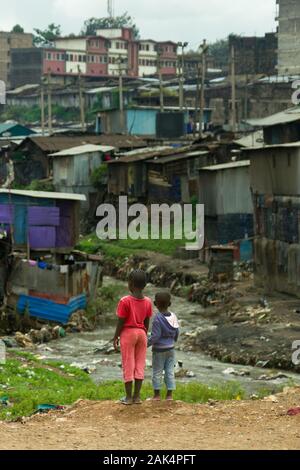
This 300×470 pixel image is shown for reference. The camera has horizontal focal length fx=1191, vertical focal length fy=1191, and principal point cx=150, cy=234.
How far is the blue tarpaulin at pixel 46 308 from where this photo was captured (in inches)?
1051

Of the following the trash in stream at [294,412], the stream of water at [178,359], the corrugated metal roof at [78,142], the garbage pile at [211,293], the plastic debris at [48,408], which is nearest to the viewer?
the trash in stream at [294,412]

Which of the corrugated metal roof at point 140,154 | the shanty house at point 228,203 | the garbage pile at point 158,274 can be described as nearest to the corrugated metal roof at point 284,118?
the shanty house at point 228,203

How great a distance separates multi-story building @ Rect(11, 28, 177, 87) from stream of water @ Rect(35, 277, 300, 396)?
2590 inches

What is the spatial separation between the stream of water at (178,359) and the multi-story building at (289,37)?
43.0m

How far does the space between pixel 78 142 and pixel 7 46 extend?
4883 centimetres

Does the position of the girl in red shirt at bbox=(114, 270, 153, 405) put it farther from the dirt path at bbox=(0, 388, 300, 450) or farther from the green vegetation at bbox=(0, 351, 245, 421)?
the green vegetation at bbox=(0, 351, 245, 421)

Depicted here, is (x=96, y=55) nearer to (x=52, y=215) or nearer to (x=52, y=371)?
(x=52, y=215)

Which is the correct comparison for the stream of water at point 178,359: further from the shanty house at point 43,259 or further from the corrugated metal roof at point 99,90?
the corrugated metal roof at point 99,90

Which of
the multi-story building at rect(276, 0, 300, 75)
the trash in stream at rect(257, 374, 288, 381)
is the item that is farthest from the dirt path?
the multi-story building at rect(276, 0, 300, 75)

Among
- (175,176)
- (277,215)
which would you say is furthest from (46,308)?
(175,176)

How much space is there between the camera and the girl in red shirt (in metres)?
11.4

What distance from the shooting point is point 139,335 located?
11.4 meters

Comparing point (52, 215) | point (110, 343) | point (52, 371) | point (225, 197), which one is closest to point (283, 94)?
point (225, 197)

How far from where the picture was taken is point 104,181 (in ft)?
155
